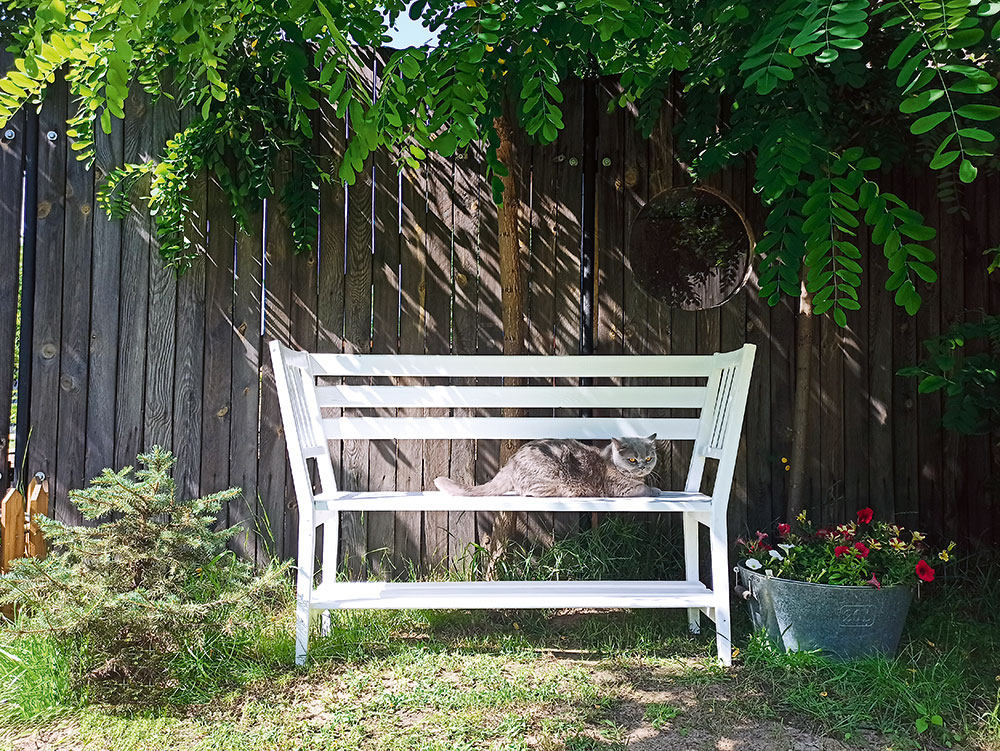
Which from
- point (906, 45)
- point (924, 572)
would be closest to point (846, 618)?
point (924, 572)

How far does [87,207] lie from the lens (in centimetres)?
319

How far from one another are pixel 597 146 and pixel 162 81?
199cm

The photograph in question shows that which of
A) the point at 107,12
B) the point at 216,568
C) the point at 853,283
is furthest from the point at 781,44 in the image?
the point at 216,568

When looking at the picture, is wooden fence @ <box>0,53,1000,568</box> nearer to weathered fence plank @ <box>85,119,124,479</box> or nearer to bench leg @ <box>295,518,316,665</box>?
weathered fence plank @ <box>85,119,124,479</box>

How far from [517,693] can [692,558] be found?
96cm

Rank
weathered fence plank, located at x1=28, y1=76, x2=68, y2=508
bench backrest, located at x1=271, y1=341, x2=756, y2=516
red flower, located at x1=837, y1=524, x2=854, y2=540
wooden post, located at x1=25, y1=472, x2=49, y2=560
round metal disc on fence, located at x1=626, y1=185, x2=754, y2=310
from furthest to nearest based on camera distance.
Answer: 1. round metal disc on fence, located at x1=626, y1=185, x2=754, y2=310
2. weathered fence plank, located at x1=28, y1=76, x2=68, y2=508
3. bench backrest, located at x1=271, y1=341, x2=756, y2=516
4. wooden post, located at x1=25, y1=472, x2=49, y2=560
5. red flower, located at x1=837, y1=524, x2=854, y2=540

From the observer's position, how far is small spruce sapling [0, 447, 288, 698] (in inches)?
83.7

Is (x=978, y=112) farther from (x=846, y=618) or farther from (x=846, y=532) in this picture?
(x=846, y=618)

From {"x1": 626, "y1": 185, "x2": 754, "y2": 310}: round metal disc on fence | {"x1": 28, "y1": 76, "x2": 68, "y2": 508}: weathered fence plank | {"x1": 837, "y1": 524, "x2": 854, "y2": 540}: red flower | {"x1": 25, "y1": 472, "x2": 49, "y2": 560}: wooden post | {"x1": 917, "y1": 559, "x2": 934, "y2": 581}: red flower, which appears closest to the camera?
{"x1": 917, "y1": 559, "x2": 934, "y2": 581}: red flower

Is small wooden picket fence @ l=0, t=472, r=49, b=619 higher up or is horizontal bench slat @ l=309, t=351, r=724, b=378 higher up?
horizontal bench slat @ l=309, t=351, r=724, b=378

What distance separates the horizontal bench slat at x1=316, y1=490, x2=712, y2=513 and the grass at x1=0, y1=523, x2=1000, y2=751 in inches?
20.0

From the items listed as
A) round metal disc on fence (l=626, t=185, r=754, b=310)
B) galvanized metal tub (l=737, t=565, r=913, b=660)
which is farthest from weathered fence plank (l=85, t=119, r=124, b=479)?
galvanized metal tub (l=737, t=565, r=913, b=660)

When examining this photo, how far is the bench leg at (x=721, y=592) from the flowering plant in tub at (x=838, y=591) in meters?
0.19

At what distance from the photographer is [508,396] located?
2.94 metres
